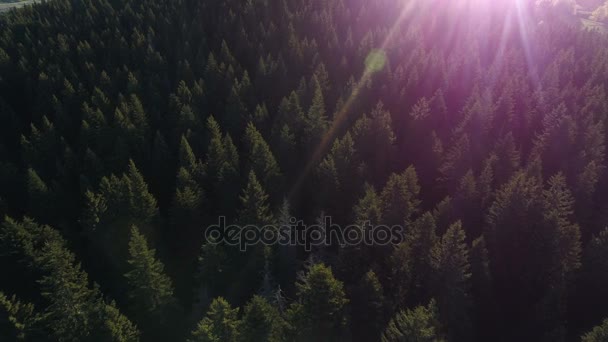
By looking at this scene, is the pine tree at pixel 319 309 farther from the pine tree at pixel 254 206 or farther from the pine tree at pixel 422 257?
the pine tree at pixel 254 206

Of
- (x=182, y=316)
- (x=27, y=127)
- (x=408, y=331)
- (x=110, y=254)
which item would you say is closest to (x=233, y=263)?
(x=182, y=316)

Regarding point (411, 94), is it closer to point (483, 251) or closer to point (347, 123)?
point (347, 123)

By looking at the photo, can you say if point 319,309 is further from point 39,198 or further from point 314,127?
point 39,198

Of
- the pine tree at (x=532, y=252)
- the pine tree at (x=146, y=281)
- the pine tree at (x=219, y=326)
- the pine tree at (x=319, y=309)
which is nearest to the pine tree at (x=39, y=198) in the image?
the pine tree at (x=146, y=281)

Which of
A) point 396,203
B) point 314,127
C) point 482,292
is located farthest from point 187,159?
point 482,292

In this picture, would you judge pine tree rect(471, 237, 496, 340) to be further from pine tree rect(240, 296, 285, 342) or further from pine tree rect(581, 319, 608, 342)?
pine tree rect(240, 296, 285, 342)
